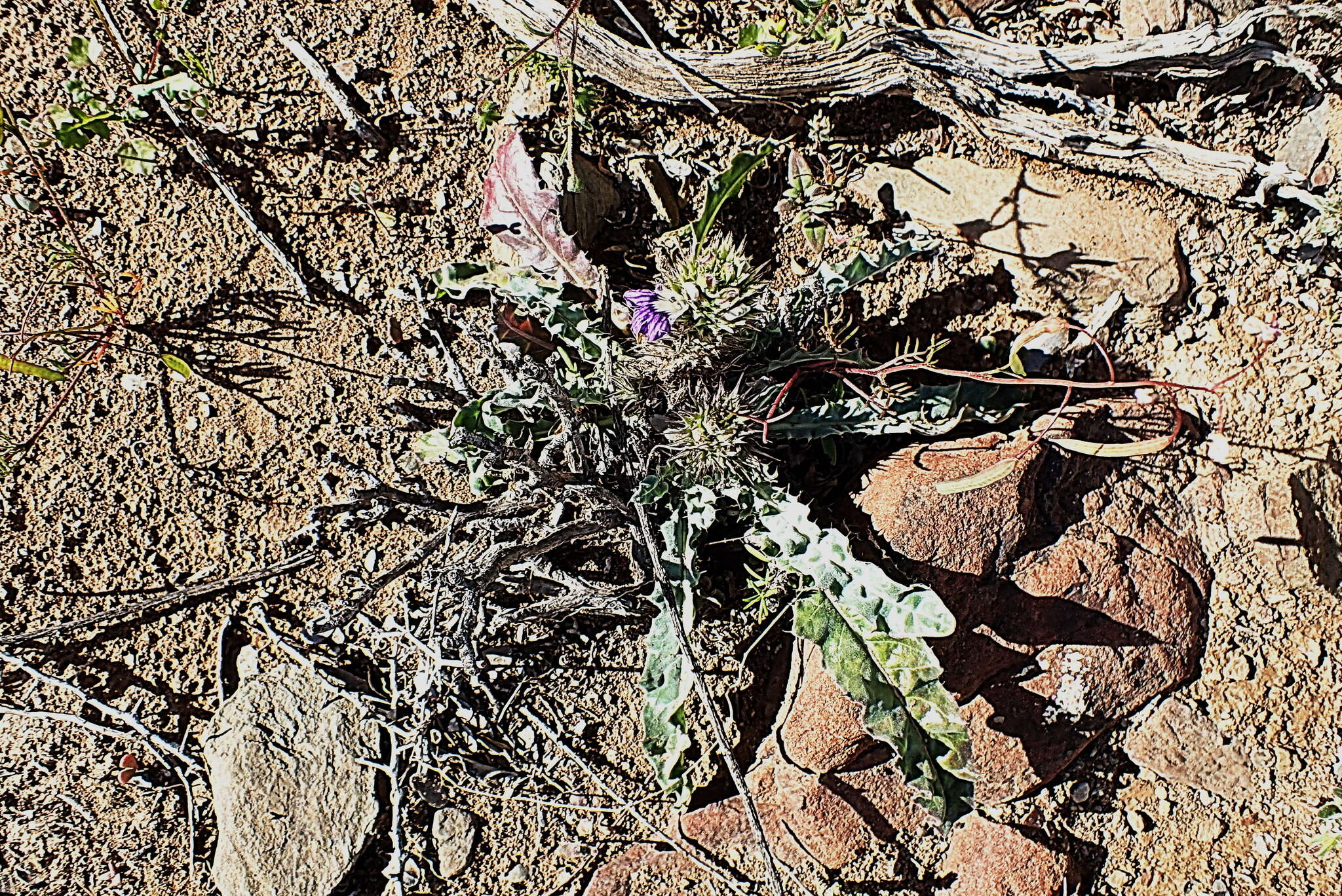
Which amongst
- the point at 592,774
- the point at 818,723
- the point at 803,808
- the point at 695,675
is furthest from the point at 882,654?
the point at 592,774

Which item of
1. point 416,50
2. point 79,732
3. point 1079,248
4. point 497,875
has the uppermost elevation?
point 416,50

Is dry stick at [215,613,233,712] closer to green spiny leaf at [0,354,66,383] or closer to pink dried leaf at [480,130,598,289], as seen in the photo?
green spiny leaf at [0,354,66,383]

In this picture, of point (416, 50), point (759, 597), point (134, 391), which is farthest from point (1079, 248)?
point (134, 391)

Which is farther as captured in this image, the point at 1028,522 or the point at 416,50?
the point at 416,50

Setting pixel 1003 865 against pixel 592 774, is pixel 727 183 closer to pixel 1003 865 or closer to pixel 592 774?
pixel 592 774

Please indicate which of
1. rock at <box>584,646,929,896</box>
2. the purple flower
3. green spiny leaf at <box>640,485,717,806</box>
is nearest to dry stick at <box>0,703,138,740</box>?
rock at <box>584,646,929,896</box>

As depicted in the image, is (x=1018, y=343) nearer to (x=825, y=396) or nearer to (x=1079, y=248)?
(x=1079, y=248)
